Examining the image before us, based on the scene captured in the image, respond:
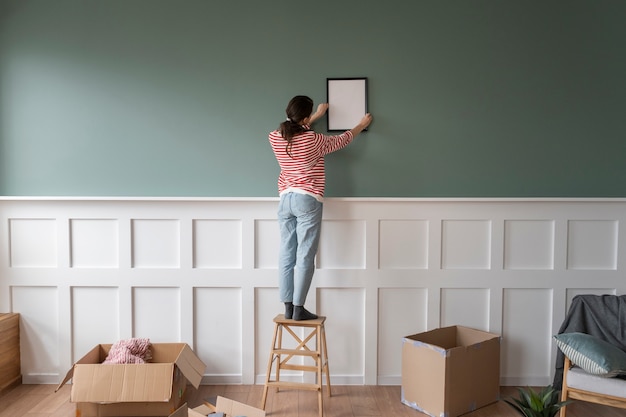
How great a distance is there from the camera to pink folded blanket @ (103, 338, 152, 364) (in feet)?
8.89

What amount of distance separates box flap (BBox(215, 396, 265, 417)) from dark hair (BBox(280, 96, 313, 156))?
1.32 meters

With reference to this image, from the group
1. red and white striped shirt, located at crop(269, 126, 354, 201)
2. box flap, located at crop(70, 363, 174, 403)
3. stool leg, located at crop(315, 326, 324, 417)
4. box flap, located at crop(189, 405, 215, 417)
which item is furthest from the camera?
red and white striped shirt, located at crop(269, 126, 354, 201)

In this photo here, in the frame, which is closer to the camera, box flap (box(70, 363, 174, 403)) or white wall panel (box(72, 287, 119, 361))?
box flap (box(70, 363, 174, 403))

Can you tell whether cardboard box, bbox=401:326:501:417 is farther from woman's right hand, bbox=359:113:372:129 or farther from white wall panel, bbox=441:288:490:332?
woman's right hand, bbox=359:113:372:129

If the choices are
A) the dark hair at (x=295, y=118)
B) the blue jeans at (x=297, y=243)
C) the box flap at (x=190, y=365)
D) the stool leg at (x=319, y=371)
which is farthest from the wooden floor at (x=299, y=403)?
the dark hair at (x=295, y=118)

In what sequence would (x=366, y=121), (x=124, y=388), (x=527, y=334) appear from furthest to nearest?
(x=527, y=334)
(x=366, y=121)
(x=124, y=388)

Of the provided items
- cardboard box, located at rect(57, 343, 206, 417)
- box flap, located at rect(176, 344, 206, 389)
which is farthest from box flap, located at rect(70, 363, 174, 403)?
box flap, located at rect(176, 344, 206, 389)

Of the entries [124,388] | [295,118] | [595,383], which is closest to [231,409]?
[124,388]

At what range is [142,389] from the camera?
8.26ft

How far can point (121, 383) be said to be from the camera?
2520mm

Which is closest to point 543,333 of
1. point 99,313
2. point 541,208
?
point 541,208

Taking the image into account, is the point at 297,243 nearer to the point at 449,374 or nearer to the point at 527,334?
the point at 449,374

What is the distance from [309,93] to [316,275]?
110 centimetres

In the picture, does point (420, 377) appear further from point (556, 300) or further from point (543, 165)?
point (543, 165)
